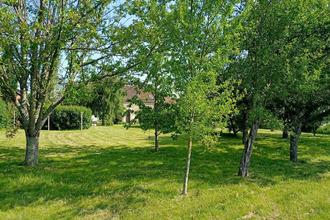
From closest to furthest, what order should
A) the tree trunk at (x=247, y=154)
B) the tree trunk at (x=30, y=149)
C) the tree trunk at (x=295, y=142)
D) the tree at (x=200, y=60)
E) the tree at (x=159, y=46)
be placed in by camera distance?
the tree at (x=200, y=60)
the tree at (x=159, y=46)
the tree trunk at (x=247, y=154)
the tree trunk at (x=30, y=149)
the tree trunk at (x=295, y=142)

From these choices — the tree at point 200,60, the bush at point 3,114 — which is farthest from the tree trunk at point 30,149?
the bush at point 3,114

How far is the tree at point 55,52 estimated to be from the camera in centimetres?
741

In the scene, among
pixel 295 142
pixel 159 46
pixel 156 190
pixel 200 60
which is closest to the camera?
pixel 200 60

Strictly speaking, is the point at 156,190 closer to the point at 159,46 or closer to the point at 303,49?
the point at 159,46

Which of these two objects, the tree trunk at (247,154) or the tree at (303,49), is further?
the tree trunk at (247,154)

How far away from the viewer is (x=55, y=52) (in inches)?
293

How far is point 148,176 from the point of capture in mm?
7891

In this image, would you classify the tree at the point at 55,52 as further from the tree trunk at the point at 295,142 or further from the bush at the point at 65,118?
the bush at the point at 65,118

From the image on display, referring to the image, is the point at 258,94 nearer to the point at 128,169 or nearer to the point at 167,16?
the point at 167,16

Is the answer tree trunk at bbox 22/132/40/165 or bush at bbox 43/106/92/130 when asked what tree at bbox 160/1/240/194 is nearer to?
tree trunk at bbox 22/132/40/165

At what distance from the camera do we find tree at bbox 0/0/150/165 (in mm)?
7414

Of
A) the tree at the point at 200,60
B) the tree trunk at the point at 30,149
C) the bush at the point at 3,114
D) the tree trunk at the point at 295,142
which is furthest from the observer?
the bush at the point at 3,114

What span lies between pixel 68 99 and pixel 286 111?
9799mm

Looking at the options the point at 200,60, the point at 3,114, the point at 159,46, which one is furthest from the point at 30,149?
the point at 3,114
